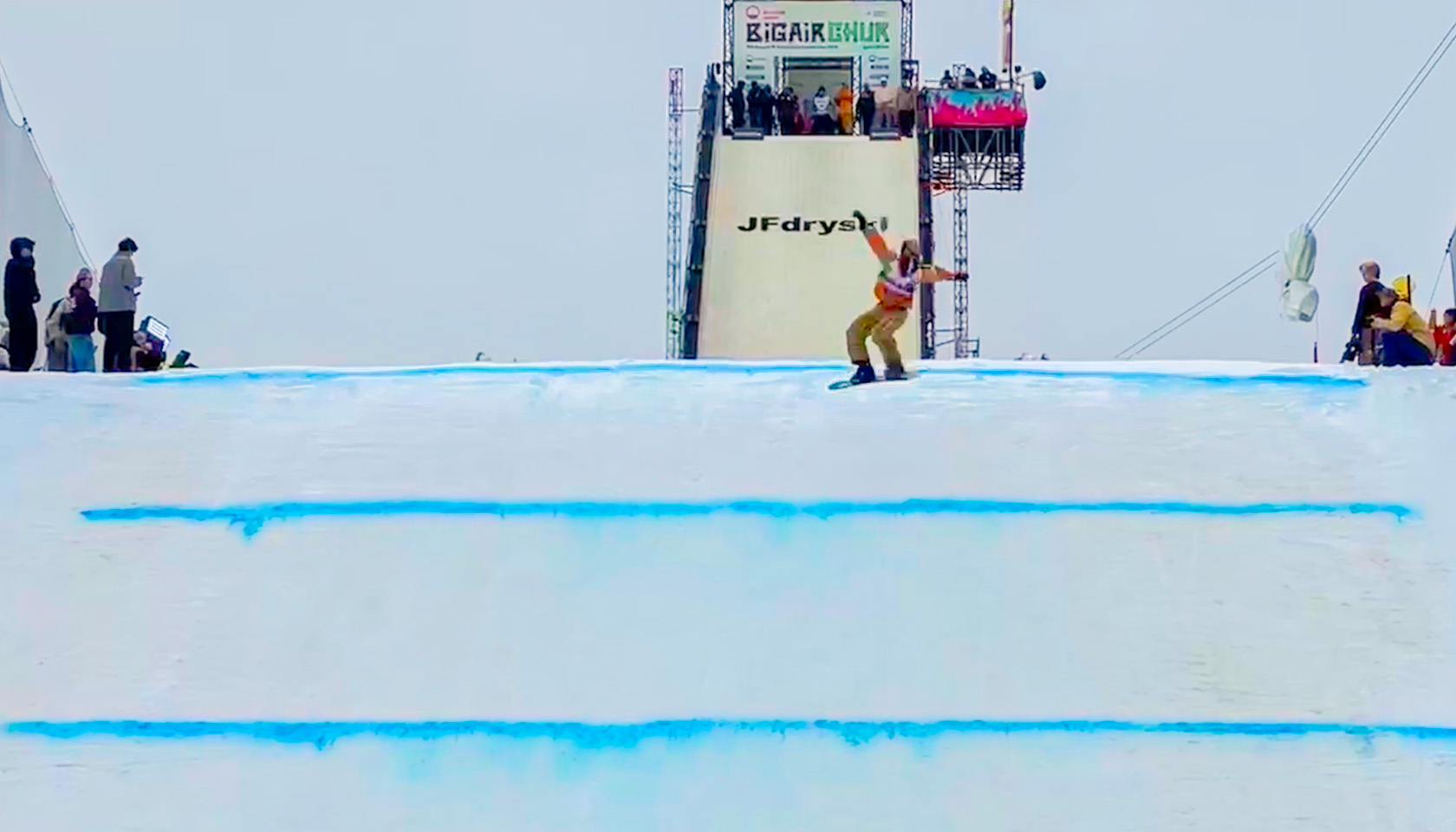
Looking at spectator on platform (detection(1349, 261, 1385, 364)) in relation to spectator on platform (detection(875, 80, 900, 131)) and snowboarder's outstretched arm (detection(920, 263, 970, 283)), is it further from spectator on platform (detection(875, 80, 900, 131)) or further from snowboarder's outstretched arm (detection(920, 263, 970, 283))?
spectator on platform (detection(875, 80, 900, 131))

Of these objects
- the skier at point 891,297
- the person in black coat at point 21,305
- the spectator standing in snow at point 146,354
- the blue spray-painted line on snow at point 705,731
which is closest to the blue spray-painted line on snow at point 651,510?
the blue spray-painted line on snow at point 705,731

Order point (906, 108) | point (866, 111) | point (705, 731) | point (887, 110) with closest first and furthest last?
point (705, 731), point (866, 111), point (887, 110), point (906, 108)

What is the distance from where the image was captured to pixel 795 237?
78.1ft

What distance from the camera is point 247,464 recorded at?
7969mm

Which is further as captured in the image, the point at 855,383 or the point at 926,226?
the point at 926,226

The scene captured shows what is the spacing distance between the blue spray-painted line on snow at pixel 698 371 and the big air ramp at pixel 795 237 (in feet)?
40.9

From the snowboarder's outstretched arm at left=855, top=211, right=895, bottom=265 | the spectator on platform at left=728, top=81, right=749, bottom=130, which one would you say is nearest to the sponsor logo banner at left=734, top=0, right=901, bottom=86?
the spectator on platform at left=728, top=81, right=749, bottom=130

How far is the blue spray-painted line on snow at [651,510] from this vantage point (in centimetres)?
722

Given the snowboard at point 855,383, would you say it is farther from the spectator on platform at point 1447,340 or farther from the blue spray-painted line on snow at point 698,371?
the spectator on platform at point 1447,340

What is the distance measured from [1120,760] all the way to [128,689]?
12.5 feet

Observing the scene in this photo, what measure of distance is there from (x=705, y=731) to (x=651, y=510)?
6.04ft

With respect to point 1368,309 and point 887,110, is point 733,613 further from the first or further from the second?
point 887,110

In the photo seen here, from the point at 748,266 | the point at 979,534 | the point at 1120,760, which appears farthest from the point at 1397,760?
the point at 748,266

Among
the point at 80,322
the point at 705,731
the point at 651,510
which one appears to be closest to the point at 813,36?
the point at 80,322
